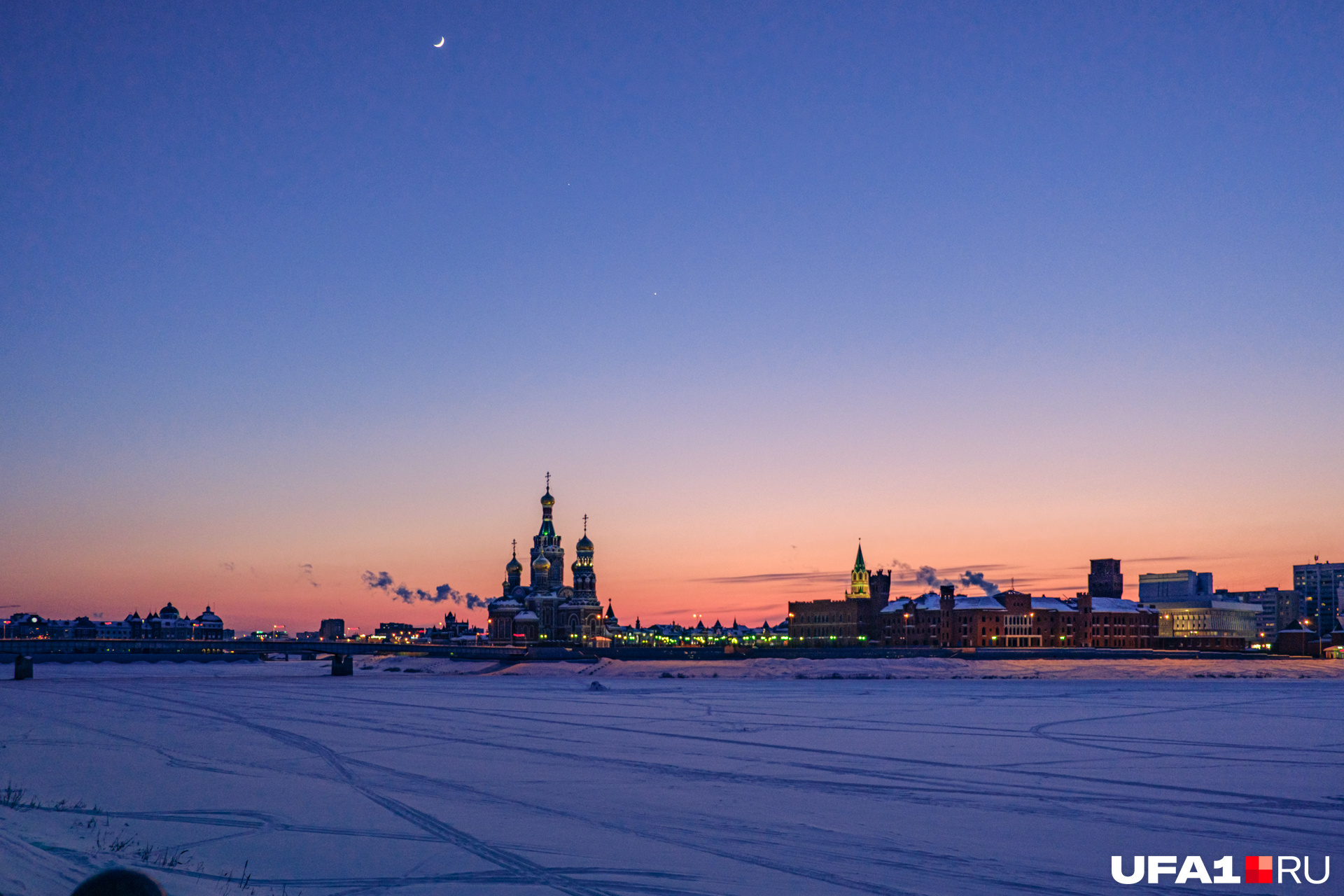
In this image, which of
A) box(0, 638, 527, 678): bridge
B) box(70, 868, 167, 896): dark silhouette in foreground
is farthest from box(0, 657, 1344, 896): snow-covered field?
box(0, 638, 527, 678): bridge

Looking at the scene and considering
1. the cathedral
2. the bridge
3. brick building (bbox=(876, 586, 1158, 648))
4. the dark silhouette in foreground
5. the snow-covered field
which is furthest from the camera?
the cathedral

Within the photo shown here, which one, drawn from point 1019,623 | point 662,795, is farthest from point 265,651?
point 1019,623

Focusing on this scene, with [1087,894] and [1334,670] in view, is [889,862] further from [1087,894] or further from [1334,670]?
[1334,670]

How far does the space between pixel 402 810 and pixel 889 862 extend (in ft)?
31.4

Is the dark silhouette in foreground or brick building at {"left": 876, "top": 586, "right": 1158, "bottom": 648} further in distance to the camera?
brick building at {"left": 876, "top": 586, "right": 1158, "bottom": 648}

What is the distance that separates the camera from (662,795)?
2192 centimetres

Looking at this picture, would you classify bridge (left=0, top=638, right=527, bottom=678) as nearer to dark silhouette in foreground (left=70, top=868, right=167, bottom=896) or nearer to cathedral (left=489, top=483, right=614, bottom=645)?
cathedral (left=489, top=483, right=614, bottom=645)

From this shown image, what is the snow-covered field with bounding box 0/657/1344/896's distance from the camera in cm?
1505

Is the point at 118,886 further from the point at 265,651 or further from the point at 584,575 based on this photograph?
the point at 584,575

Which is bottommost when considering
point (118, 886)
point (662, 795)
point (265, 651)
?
point (265, 651)

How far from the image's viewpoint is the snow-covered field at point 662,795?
15.0 metres

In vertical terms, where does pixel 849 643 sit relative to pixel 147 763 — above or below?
below

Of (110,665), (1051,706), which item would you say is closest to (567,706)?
(1051,706)

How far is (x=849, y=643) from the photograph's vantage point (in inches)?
7756
